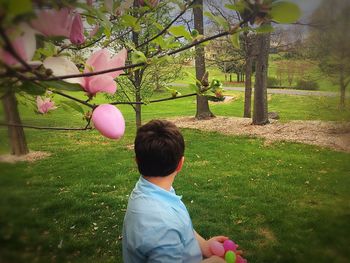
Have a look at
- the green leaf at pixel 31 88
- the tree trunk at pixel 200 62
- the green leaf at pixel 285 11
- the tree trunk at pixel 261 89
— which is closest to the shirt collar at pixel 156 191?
the green leaf at pixel 31 88

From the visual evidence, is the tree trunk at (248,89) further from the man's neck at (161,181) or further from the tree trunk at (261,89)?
the man's neck at (161,181)

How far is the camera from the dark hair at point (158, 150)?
1038mm

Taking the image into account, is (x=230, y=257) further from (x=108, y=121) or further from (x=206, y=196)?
(x=206, y=196)

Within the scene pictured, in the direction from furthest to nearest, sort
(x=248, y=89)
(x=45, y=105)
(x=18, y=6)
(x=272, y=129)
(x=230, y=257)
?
(x=248, y=89) → (x=272, y=129) → (x=230, y=257) → (x=45, y=105) → (x=18, y=6)

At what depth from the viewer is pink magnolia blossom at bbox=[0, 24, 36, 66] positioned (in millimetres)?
347

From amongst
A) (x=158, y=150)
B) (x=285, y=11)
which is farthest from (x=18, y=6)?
(x=158, y=150)

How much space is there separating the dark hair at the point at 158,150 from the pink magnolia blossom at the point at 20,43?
68cm

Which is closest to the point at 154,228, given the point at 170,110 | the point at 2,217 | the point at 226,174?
the point at 2,217

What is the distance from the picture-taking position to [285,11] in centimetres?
46

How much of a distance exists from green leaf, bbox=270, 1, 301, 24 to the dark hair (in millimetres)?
618

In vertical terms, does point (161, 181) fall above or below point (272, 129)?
above

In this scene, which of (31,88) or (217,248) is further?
(217,248)

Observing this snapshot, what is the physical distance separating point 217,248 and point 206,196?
178 centimetres

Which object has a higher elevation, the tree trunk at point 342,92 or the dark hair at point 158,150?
the tree trunk at point 342,92
